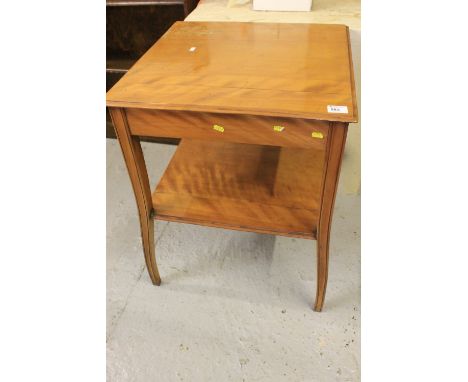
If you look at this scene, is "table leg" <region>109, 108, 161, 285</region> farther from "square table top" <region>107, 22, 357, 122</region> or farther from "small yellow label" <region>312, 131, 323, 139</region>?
"small yellow label" <region>312, 131, 323, 139</region>

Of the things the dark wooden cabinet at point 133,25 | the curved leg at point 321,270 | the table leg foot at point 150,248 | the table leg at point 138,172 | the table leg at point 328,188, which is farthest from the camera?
the dark wooden cabinet at point 133,25

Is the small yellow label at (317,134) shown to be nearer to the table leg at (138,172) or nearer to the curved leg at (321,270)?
the curved leg at (321,270)

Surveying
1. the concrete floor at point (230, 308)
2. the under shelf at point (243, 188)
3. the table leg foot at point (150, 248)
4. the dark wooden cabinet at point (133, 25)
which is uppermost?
Answer: the dark wooden cabinet at point (133, 25)

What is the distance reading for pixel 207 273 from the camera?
1269mm

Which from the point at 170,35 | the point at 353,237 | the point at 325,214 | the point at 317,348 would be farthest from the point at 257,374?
the point at 170,35

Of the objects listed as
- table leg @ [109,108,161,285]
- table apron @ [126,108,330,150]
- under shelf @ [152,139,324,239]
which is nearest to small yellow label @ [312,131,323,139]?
table apron @ [126,108,330,150]

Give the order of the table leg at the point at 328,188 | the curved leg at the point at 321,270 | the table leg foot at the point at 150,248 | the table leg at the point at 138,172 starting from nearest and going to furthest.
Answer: the table leg at the point at 328,188, the table leg at the point at 138,172, the curved leg at the point at 321,270, the table leg foot at the point at 150,248

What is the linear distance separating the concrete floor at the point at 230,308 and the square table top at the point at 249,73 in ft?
2.22

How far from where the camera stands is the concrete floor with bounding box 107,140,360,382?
1.03 metres

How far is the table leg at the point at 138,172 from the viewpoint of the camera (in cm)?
84

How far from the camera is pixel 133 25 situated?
165 centimetres

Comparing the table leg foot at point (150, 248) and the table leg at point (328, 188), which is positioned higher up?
the table leg at point (328, 188)


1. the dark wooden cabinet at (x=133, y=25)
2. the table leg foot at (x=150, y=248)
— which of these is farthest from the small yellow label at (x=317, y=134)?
the dark wooden cabinet at (x=133, y=25)

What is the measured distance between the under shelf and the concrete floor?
0.31 m
